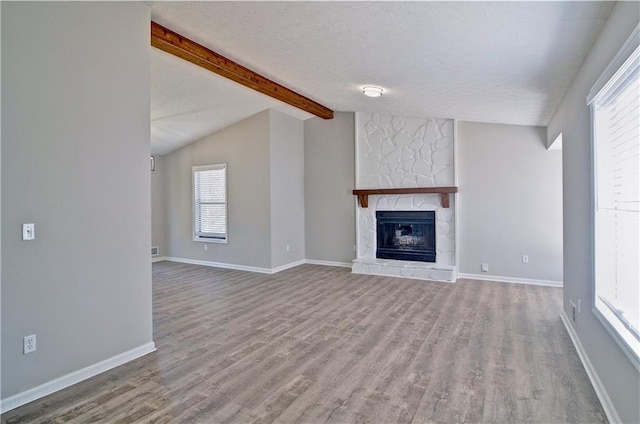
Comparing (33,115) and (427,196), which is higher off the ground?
(33,115)

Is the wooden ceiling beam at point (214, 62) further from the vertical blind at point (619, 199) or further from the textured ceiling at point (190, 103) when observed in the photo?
the vertical blind at point (619, 199)

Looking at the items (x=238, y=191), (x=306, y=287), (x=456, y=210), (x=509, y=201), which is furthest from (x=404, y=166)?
(x=238, y=191)

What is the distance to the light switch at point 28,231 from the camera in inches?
90.0

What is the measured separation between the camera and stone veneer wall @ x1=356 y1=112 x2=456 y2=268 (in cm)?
598

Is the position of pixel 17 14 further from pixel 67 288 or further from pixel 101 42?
pixel 67 288

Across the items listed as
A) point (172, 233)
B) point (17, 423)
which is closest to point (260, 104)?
point (172, 233)

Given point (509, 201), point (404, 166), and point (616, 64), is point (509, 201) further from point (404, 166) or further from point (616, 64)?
point (616, 64)

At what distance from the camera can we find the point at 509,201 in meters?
5.54

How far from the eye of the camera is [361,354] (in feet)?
9.73

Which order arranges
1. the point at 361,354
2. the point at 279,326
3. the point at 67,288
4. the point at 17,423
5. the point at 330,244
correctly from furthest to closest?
the point at 330,244 < the point at 279,326 < the point at 361,354 < the point at 67,288 < the point at 17,423

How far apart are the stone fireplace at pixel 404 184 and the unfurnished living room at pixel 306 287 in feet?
2.74

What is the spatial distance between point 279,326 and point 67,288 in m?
1.92

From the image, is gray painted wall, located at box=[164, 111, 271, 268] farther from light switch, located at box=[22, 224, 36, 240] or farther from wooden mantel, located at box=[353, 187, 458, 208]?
light switch, located at box=[22, 224, 36, 240]

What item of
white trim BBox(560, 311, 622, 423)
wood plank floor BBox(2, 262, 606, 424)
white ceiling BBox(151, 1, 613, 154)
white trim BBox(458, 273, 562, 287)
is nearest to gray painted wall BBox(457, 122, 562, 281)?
white trim BBox(458, 273, 562, 287)
